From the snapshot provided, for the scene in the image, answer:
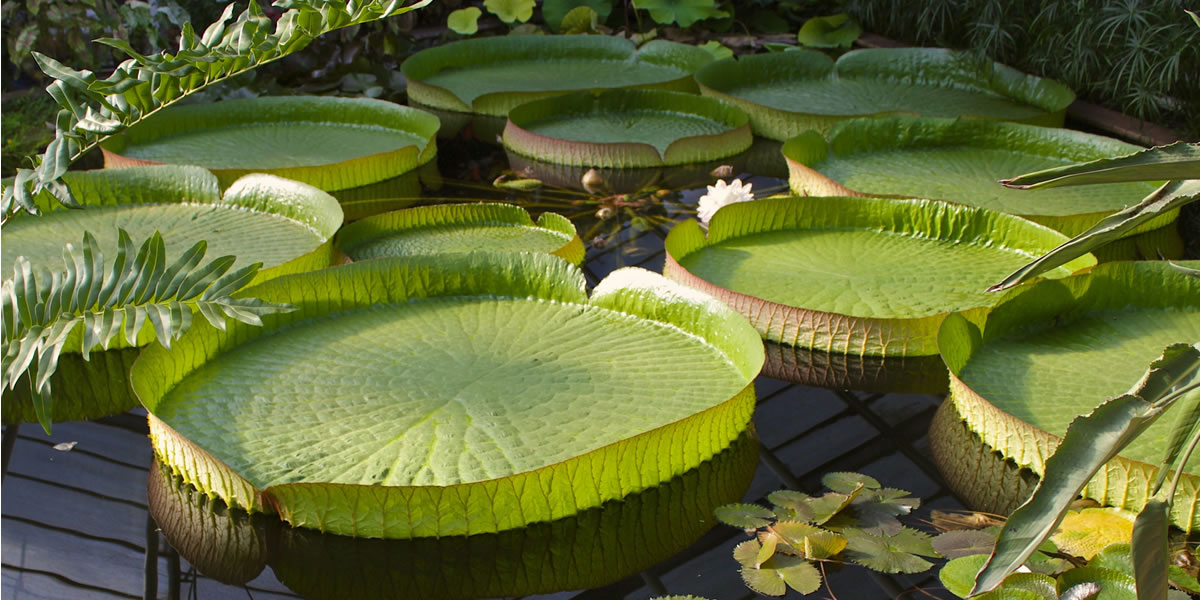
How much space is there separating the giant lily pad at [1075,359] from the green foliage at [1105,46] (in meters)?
1.81

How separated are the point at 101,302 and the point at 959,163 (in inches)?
118

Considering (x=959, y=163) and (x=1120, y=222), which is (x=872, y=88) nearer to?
(x=959, y=163)

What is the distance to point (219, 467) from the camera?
1808 mm

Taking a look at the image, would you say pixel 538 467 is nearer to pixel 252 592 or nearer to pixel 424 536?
pixel 424 536

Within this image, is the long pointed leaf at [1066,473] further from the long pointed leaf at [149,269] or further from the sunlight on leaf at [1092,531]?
the long pointed leaf at [149,269]

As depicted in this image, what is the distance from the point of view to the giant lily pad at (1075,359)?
187cm

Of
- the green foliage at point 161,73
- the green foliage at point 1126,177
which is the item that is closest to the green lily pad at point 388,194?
the green foliage at point 161,73

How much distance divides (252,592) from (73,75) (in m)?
0.86

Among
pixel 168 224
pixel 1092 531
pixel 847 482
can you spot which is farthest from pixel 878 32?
pixel 1092 531

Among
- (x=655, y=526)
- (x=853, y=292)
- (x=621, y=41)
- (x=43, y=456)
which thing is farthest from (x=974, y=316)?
(x=621, y=41)

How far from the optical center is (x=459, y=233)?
3.01m

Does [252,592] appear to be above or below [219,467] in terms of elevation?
below

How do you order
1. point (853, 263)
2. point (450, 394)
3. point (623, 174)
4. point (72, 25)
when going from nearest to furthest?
1. point (450, 394)
2. point (853, 263)
3. point (623, 174)
4. point (72, 25)

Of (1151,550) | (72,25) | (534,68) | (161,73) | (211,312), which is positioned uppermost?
(161,73)
